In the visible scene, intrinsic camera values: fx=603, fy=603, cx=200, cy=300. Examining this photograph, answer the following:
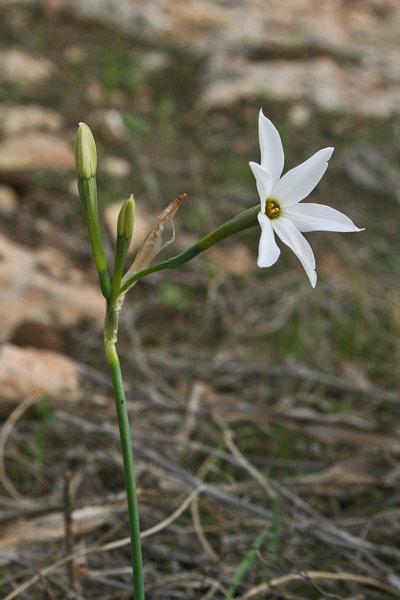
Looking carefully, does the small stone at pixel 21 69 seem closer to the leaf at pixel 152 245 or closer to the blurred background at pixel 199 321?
the blurred background at pixel 199 321

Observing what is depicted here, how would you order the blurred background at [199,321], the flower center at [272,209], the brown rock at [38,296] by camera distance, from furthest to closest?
the brown rock at [38,296] < the blurred background at [199,321] < the flower center at [272,209]

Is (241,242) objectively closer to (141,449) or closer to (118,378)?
(141,449)

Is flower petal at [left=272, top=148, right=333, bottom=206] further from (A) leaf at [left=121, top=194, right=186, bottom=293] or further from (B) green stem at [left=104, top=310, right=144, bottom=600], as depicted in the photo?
(B) green stem at [left=104, top=310, right=144, bottom=600]

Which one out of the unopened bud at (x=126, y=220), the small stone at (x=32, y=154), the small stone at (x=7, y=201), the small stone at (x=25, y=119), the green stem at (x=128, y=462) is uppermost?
the small stone at (x=25, y=119)

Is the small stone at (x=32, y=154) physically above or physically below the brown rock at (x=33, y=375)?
above

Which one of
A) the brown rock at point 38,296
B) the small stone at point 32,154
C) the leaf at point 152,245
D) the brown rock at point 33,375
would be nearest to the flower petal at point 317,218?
the leaf at point 152,245

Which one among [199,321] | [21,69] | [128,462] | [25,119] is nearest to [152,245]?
[128,462]

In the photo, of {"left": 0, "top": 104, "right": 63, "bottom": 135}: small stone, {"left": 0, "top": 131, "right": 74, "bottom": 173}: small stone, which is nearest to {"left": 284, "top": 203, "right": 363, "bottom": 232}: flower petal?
{"left": 0, "top": 131, "right": 74, "bottom": 173}: small stone

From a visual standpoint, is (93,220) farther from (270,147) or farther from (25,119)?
(25,119)
